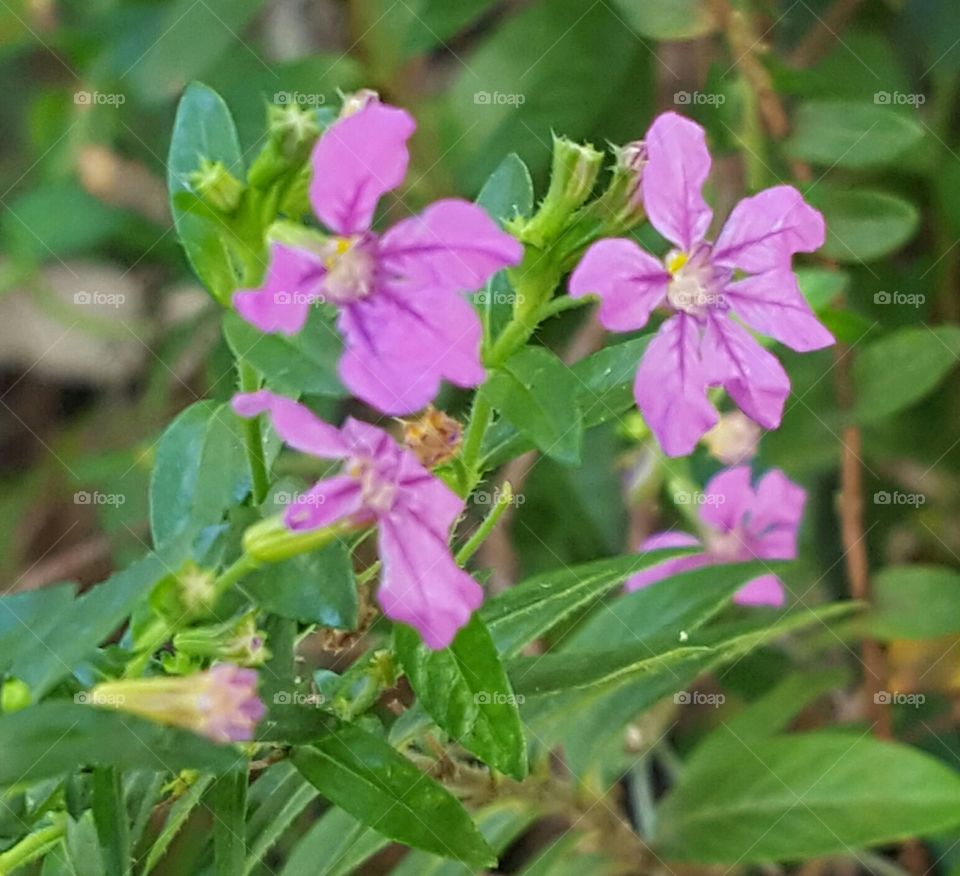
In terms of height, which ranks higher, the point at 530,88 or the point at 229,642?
the point at 530,88

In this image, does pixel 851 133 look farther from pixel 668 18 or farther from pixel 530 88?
pixel 530 88

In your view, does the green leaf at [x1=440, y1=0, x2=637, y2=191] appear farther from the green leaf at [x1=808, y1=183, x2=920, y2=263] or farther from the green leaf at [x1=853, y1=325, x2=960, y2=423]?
the green leaf at [x1=853, y1=325, x2=960, y2=423]

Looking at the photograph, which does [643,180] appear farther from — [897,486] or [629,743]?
[897,486]

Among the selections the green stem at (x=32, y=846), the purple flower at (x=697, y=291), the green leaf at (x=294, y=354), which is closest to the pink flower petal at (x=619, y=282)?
the purple flower at (x=697, y=291)

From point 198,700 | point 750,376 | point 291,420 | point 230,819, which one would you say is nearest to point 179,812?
point 230,819

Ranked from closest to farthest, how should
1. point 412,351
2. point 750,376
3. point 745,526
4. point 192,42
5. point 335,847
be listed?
point 412,351 < point 750,376 < point 335,847 < point 745,526 < point 192,42

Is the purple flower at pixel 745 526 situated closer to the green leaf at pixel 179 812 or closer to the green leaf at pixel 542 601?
the green leaf at pixel 542 601
